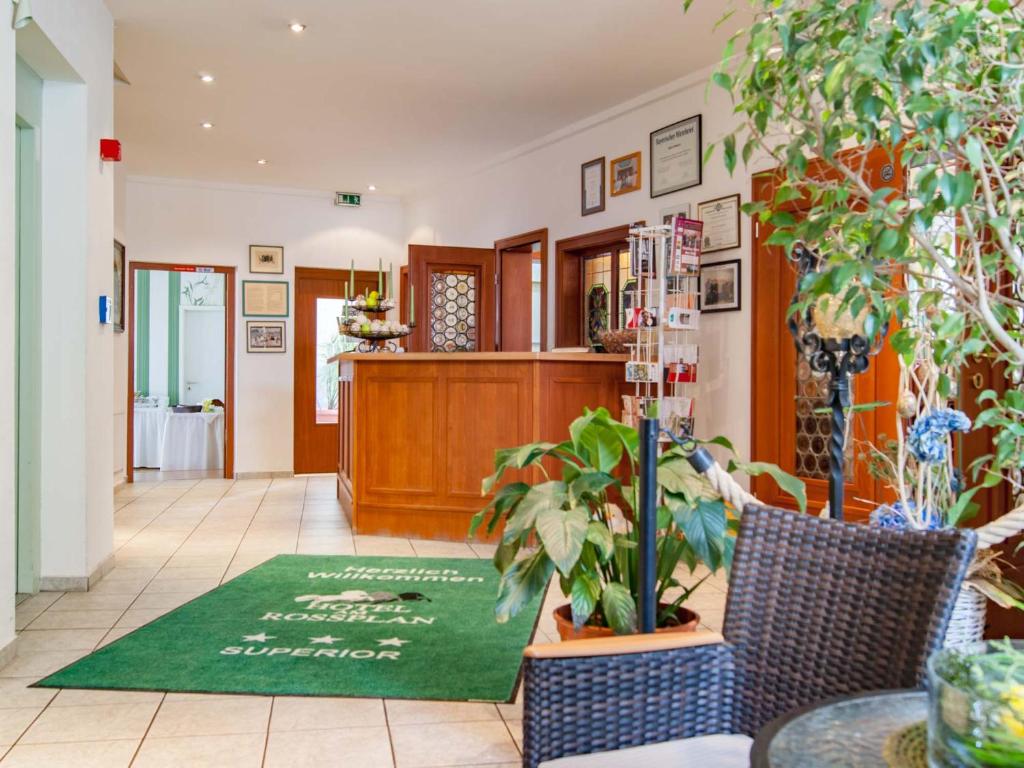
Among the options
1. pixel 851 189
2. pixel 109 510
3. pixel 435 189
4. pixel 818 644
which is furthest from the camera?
pixel 435 189

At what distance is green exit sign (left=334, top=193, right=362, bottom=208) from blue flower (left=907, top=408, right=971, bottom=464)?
775 cm

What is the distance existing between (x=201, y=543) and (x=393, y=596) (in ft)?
6.14

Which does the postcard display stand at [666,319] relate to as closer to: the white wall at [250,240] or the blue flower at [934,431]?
the blue flower at [934,431]

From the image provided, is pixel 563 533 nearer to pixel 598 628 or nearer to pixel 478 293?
pixel 598 628

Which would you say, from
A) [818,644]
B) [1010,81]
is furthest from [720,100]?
[818,644]

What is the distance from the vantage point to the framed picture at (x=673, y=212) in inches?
219

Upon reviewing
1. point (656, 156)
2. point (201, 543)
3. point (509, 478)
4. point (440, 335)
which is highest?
point (656, 156)

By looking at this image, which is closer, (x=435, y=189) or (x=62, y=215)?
(x=62, y=215)

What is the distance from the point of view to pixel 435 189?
8820mm

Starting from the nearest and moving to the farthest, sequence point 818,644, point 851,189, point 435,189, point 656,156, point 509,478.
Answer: point 818,644
point 851,189
point 509,478
point 656,156
point 435,189

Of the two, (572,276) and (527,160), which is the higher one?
(527,160)

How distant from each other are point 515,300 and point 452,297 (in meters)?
0.56

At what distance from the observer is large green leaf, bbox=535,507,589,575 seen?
6.50ft

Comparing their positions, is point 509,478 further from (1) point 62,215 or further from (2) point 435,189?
(2) point 435,189
